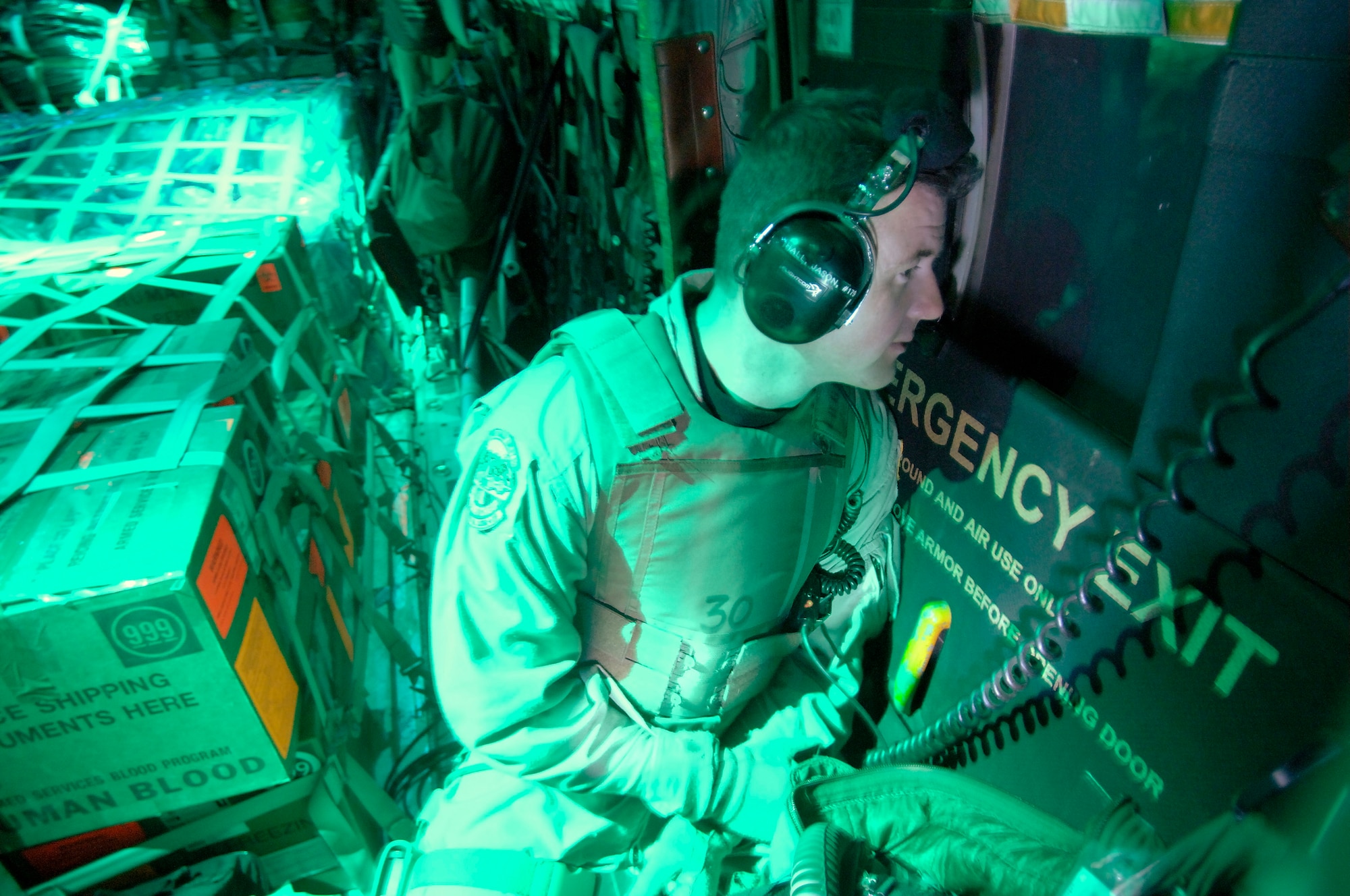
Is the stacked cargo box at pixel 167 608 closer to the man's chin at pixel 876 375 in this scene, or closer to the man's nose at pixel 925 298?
the man's chin at pixel 876 375

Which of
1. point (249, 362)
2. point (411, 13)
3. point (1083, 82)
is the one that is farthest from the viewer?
point (411, 13)

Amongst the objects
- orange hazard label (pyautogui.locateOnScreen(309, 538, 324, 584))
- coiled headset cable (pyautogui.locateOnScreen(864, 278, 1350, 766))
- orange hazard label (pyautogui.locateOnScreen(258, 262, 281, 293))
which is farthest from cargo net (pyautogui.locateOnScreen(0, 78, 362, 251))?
coiled headset cable (pyautogui.locateOnScreen(864, 278, 1350, 766))

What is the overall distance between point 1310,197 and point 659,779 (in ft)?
4.47

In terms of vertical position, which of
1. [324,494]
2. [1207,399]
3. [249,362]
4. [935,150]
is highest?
[935,150]

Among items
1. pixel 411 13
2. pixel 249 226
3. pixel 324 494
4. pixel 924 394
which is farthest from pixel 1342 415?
pixel 411 13

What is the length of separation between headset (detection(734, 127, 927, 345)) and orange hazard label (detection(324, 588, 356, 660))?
2.14 metres

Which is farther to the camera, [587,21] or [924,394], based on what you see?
[587,21]

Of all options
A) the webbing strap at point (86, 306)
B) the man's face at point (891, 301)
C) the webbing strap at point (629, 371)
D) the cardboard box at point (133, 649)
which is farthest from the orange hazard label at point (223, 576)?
the man's face at point (891, 301)

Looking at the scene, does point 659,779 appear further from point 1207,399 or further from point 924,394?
point 1207,399

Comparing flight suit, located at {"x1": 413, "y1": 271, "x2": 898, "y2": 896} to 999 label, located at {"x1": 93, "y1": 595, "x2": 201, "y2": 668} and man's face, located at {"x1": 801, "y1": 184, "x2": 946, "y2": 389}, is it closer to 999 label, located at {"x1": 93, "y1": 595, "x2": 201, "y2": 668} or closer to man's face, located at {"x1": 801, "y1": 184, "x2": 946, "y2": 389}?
man's face, located at {"x1": 801, "y1": 184, "x2": 946, "y2": 389}

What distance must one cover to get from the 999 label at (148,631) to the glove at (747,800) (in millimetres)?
1216

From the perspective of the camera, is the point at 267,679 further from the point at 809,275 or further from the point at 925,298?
the point at 925,298

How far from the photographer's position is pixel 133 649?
61.1 inches

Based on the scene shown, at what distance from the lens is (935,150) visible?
1075 mm
